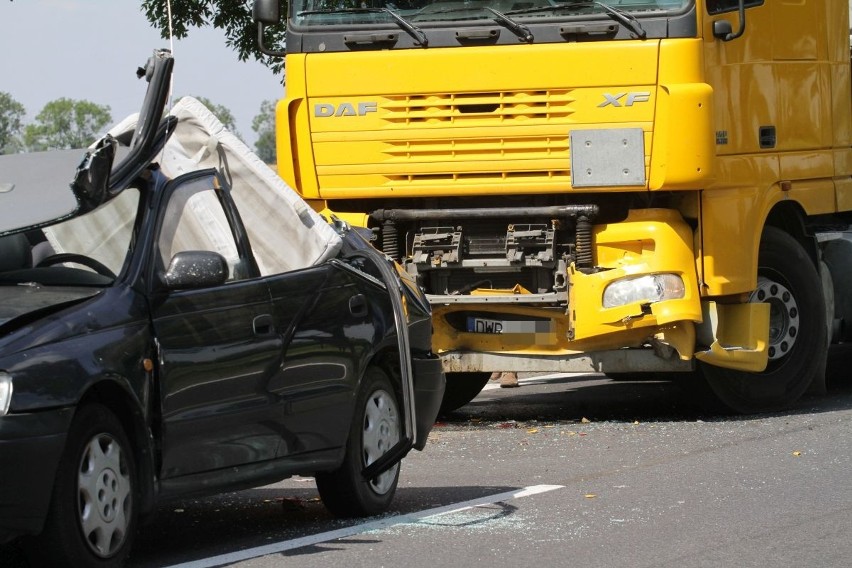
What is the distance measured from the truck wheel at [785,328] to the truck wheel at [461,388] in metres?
2.08

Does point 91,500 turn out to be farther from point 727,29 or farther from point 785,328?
point 785,328

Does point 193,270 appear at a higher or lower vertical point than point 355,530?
higher

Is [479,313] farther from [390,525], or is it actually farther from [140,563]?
[140,563]

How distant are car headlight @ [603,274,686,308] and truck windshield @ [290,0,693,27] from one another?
1.84m

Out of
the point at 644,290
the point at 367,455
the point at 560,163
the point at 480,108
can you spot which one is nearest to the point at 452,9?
the point at 480,108

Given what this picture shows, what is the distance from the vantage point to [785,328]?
13.5 m

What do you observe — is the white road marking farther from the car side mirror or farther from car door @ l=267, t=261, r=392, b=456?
the car side mirror

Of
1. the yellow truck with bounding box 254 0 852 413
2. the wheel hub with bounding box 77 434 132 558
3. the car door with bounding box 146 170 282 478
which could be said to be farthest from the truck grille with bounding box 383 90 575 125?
the wheel hub with bounding box 77 434 132 558

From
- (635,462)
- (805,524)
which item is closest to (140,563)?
(805,524)

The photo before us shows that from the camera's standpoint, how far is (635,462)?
10.5 m

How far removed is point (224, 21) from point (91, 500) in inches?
528

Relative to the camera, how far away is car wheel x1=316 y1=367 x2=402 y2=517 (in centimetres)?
832

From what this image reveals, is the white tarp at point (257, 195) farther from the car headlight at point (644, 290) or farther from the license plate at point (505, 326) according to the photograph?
the license plate at point (505, 326)

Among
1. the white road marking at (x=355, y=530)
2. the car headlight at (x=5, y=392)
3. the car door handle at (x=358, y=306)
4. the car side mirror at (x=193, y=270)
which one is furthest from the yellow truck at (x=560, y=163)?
the car headlight at (x=5, y=392)
